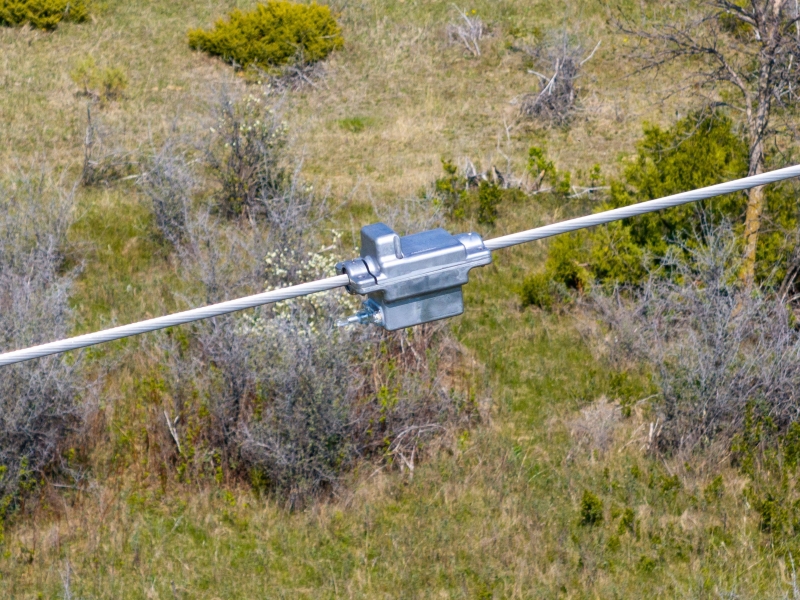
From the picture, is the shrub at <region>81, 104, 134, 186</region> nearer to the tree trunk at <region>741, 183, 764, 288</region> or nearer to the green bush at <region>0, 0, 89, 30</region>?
the green bush at <region>0, 0, 89, 30</region>

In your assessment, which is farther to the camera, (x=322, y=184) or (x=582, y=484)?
(x=322, y=184)

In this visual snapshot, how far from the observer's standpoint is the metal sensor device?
7.16 feet

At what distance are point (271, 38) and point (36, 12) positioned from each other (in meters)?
4.73

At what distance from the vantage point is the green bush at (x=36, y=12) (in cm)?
1853

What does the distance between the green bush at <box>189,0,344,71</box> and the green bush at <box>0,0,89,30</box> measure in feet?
8.89

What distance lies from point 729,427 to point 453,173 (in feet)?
19.4

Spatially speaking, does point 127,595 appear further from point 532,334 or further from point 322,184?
point 322,184

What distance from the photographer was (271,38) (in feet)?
58.7

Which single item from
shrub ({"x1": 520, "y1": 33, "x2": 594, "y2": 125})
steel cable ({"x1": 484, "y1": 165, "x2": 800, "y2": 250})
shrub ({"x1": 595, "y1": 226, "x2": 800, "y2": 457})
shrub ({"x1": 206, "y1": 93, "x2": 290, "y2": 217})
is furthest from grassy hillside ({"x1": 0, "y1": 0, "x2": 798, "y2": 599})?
shrub ({"x1": 520, "y1": 33, "x2": 594, "y2": 125})

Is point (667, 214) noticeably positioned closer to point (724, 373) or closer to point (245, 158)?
point (724, 373)

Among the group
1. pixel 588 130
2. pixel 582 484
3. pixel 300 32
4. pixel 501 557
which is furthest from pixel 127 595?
pixel 300 32

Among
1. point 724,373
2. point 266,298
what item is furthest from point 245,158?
point 266,298

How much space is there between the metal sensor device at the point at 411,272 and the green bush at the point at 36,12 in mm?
18437

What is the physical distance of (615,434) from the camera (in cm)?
664
